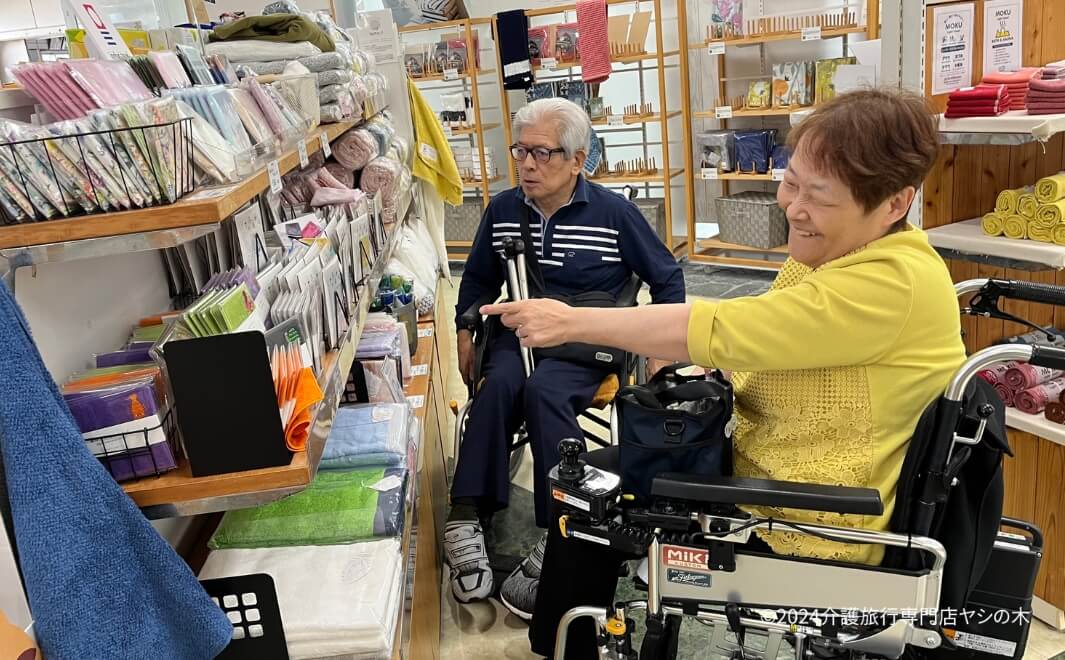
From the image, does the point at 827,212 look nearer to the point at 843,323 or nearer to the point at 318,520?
the point at 843,323

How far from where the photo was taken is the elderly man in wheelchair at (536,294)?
2715mm

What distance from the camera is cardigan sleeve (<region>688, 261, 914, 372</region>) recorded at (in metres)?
1.48

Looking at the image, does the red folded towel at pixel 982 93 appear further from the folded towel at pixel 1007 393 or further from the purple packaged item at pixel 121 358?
the purple packaged item at pixel 121 358

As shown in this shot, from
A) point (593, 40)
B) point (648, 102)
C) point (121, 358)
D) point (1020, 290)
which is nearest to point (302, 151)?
point (121, 358)

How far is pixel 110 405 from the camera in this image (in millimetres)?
1218

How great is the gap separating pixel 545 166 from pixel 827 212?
156 centimetres

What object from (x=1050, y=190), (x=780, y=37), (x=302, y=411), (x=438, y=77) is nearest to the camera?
(x=302, y=411)

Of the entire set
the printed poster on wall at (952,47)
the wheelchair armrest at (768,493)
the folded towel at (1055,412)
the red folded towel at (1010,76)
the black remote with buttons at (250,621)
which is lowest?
the folded towel at (1055,412)

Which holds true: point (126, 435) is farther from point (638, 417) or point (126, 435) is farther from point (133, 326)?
point (638, 417)

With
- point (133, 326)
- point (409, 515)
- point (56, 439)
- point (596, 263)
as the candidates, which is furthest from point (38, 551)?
point (596, 263)

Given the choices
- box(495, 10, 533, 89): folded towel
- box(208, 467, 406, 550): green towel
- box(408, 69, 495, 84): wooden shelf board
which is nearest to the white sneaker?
box(208, 467, 406, 550): green towel

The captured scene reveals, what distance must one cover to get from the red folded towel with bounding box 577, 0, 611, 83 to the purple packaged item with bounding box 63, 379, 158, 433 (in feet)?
18.0

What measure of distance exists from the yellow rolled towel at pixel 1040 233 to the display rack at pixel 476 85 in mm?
5100

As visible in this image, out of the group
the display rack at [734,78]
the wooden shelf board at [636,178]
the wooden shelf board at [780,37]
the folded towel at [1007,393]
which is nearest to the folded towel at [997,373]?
the folded towel at [1007,393]
